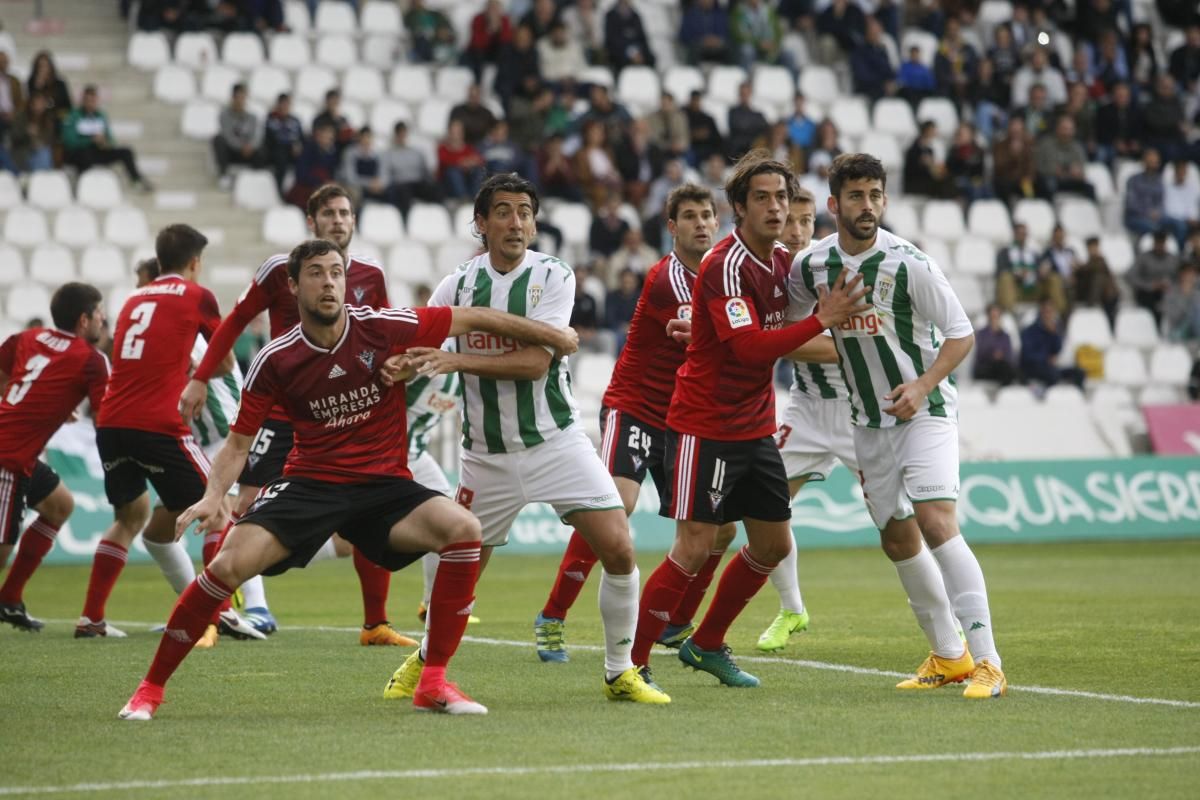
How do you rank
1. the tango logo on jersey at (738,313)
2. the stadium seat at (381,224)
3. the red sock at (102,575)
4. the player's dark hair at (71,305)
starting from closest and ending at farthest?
the tango logo on jersey at (738,313), the red sock at (102,575), the player's dark hair at (71,305), the stadium seat at (381,224)

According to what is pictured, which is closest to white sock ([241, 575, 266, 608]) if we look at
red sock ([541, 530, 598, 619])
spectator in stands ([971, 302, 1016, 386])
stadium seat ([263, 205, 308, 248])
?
red sock ([541, 530, 598, 619])

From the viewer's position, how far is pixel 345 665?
9602 millimetres

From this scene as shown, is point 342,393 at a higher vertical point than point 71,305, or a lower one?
lower

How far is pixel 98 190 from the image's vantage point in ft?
74.8

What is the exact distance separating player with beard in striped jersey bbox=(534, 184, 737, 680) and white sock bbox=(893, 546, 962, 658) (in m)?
1.42

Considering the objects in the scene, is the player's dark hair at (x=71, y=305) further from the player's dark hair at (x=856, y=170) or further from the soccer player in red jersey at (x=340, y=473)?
the player's dark hair at (x=856, y=170)

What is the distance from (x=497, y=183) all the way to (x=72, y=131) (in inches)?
626

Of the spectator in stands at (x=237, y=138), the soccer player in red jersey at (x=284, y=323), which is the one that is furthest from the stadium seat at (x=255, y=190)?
the soccer player in red jersey at (x=284, y=323)

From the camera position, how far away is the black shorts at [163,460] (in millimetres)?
11000

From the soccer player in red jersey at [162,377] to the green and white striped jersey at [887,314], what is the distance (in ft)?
13.9

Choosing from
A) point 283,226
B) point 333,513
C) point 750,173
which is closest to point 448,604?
point 333,513

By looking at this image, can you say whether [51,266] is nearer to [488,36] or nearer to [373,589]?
[488,36]

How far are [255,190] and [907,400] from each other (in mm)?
17108

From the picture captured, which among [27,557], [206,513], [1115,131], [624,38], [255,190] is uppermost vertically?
[624,38]
